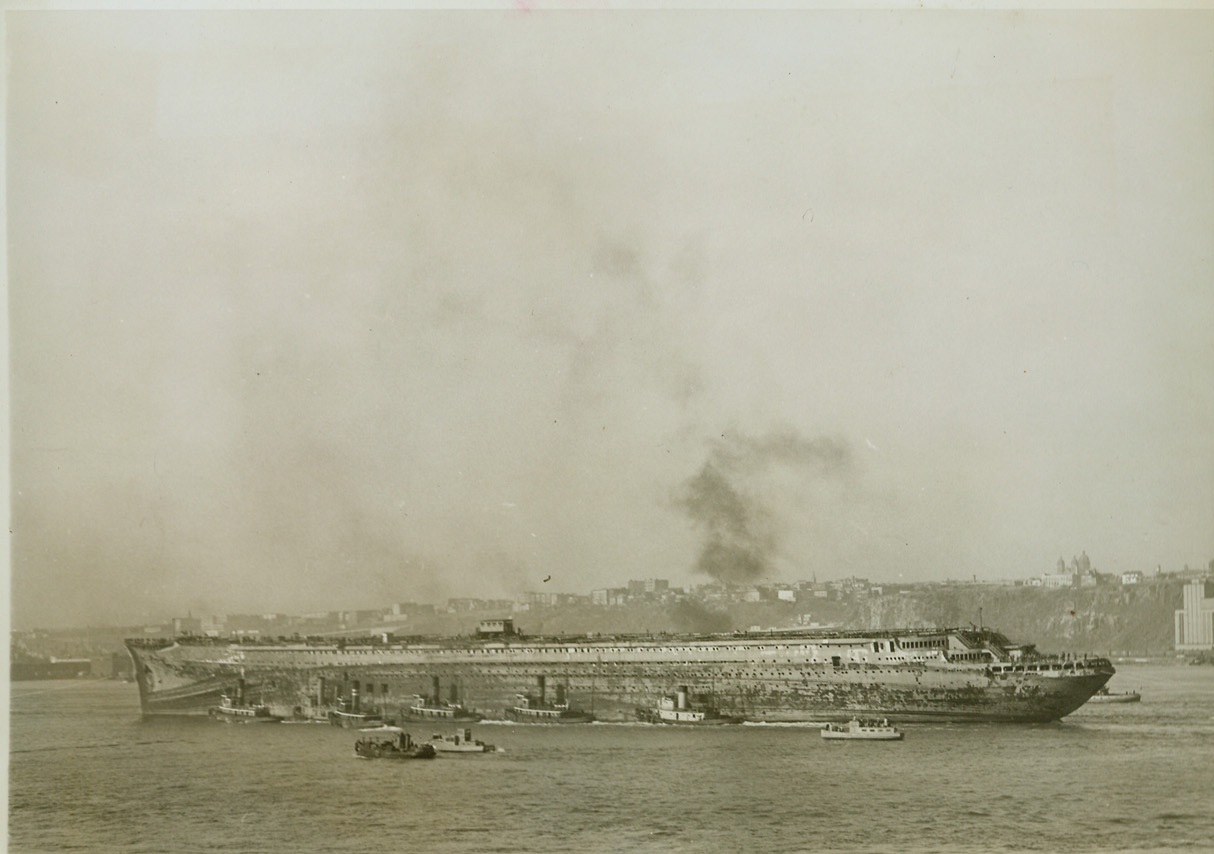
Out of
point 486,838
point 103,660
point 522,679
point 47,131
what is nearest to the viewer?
point 486,838

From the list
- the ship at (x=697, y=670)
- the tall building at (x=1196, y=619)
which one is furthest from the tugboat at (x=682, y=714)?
the tall building at (x=1196, y=619)

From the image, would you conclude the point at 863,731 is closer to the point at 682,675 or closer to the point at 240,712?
the point at 682,675

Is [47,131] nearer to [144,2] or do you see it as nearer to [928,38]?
[144,2]

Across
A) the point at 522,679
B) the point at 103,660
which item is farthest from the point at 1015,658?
the point at 103,660

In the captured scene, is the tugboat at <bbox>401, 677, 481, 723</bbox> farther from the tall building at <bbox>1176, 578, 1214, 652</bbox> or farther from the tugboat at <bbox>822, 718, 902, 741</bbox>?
the tall building at <bbox>1176, 578, 1214, 652</bbox>

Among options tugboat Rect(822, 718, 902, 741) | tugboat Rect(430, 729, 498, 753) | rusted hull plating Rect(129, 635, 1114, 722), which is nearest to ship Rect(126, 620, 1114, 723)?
rusted hull plating Rect(129, 635, 1114, 722)

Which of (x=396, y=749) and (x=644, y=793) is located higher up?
(x=396, y=749)

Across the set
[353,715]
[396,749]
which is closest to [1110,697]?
[396,749]
